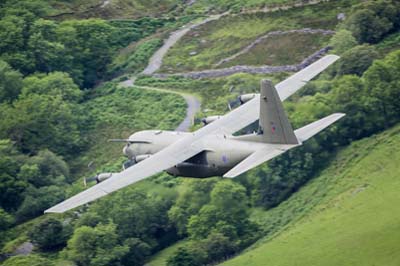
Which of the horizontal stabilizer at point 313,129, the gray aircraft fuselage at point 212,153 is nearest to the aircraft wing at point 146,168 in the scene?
the gray aircraft fuselage at point 212,153

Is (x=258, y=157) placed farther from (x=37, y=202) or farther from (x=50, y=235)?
(x=37, y=202)

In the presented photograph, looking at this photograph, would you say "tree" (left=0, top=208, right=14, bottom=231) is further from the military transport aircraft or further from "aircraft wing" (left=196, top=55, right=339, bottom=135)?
"aircraft wing" (left=196, top=55, right=339, bottom=135)

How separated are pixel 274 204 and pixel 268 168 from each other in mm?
4549

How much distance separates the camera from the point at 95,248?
142m

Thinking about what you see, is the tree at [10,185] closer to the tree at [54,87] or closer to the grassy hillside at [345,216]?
the tree at [54,87]

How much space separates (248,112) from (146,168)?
16085mm

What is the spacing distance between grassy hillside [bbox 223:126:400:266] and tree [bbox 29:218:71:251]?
918 inches

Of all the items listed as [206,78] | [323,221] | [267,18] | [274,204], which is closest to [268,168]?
[274,204]

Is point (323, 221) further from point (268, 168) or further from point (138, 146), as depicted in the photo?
point (138, 146)

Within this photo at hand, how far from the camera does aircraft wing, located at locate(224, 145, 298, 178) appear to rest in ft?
359

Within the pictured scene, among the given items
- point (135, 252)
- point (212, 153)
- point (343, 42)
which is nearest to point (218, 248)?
point (135, 252)

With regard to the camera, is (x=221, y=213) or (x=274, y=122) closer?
(x=274, y=122)

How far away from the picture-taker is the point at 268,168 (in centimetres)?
14738

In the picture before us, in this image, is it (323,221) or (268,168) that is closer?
(323,221)
